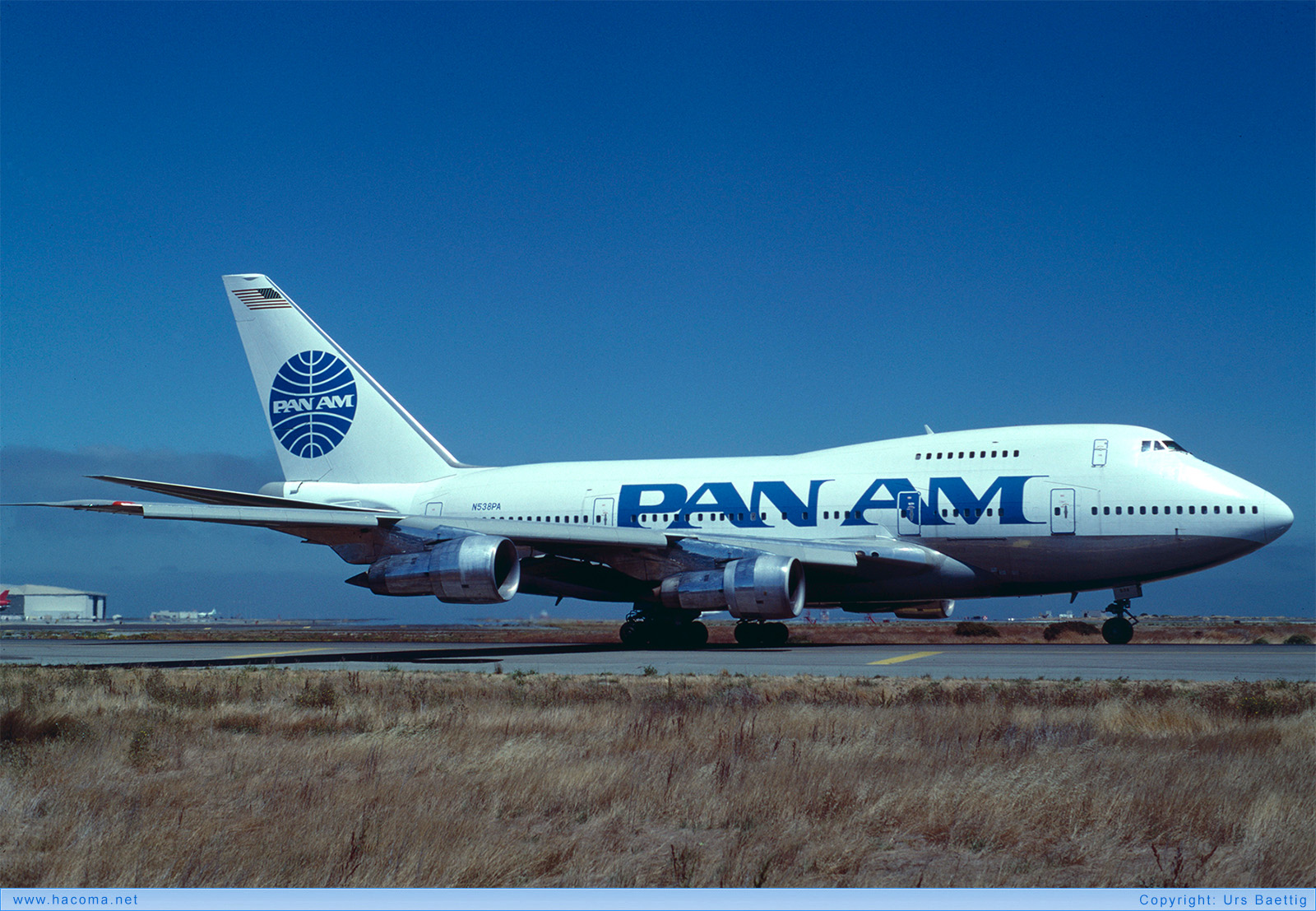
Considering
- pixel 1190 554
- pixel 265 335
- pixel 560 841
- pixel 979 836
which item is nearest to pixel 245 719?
pixel 560 841

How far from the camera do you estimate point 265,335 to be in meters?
32.2

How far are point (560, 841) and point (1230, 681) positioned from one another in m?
11.6

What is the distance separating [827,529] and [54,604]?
110 metres

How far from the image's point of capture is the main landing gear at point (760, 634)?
85.7 feet

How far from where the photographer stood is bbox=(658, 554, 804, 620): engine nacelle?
839 inches

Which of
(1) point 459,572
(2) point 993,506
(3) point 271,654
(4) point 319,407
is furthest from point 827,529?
(4) point 319,407

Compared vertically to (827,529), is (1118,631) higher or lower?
lower

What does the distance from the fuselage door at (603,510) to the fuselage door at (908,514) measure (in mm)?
7137

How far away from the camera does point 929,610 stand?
28.3 m

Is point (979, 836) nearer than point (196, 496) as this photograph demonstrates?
Yes

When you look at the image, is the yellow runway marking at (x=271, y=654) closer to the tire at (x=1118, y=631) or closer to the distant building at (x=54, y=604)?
the tire at (x=1118, y=631)

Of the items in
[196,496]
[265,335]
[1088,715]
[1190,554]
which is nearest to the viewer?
[1088,715]

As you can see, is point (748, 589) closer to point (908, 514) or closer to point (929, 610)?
point (908, 514)

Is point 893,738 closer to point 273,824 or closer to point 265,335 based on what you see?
point 273,824
